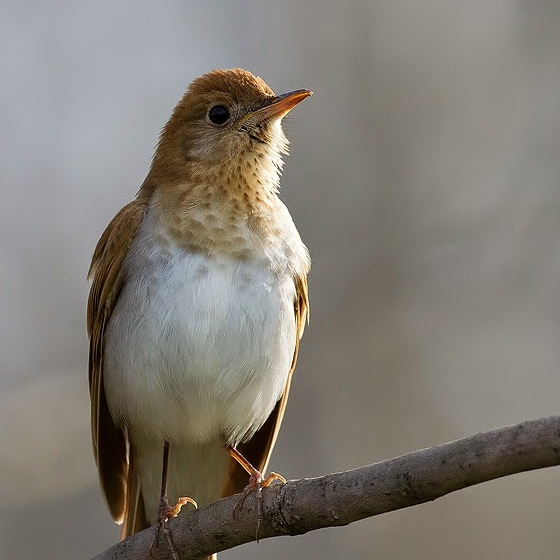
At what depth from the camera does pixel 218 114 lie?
560 cm

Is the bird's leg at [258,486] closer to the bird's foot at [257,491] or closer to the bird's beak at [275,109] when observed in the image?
the bird's foot at [257,491]

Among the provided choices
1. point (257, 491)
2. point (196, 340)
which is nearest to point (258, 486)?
point (257, 491)

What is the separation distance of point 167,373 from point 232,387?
32 centimetres

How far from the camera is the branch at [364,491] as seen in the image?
3.18 meters

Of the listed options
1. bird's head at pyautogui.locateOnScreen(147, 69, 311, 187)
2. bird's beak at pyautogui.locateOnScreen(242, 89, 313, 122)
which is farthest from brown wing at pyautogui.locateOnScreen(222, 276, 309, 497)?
bird's beak at pyautogui.locateOnScreen(242, 89, 313, 122)

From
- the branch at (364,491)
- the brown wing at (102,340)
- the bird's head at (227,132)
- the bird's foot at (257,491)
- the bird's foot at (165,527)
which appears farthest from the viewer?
the bird's head at (227,132)

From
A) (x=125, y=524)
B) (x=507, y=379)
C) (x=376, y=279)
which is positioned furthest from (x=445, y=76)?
(x=125, y=524)

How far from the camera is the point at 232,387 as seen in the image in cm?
508

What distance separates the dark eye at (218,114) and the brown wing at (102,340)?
0.60m

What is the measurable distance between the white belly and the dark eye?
0.81 m

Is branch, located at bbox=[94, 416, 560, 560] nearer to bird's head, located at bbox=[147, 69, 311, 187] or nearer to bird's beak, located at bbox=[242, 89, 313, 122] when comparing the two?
bird's head, located at bbox=[147, 69, 311, 187]

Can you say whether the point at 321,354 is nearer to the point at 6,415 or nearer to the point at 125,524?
the point at 6,415

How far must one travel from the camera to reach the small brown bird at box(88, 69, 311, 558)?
16.2ft

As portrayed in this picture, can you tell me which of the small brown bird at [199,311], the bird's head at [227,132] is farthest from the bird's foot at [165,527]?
the bird's head at [227,132]
